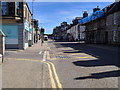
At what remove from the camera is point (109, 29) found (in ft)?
108

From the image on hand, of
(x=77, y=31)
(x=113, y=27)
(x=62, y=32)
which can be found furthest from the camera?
(x=62, y=32)

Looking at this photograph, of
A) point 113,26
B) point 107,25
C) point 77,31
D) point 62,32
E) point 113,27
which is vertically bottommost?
point 113,27

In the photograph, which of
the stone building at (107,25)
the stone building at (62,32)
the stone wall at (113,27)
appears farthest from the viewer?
the stone building at (62,32)

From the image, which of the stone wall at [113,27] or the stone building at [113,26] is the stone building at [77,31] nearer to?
the stone building at [113,26]

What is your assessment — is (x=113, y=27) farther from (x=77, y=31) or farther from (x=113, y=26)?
(x=77, y=31)

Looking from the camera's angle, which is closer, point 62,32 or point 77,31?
point 77,31

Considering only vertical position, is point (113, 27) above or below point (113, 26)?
below

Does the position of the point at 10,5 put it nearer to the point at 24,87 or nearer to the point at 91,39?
the point at 24,87

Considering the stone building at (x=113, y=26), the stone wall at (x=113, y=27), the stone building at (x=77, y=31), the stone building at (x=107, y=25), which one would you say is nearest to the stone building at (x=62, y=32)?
the stone building at (x=77, y=31)

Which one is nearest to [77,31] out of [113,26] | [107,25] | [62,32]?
[107,25]

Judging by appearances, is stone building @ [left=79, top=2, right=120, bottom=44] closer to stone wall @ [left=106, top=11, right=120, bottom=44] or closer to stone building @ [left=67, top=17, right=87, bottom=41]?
stone wall @ [left=106, top=11, right=120, bottom=44]

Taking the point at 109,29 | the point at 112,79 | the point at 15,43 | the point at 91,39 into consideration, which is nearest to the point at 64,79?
the point at 112,79

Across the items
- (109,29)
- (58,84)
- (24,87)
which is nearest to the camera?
(24,87)

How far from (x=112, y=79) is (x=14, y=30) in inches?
681
